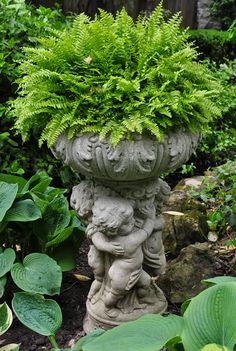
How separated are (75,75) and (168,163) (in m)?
0.62

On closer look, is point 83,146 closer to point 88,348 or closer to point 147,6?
point 88,348

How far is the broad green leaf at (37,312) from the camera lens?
104 inches

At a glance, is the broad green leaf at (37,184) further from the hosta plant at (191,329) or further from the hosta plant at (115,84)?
the hosta plant at (191,329)

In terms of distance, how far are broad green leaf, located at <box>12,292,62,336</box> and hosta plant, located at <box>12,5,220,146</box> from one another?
78cm

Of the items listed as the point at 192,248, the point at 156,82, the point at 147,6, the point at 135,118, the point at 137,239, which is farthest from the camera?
the point at 147,6

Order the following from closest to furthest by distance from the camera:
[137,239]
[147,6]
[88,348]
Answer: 1. [88,348]
2. [137,239]
3. [147,6]

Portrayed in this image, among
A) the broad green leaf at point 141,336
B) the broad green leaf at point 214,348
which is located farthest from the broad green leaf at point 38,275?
the broad green leaf at point 214,348

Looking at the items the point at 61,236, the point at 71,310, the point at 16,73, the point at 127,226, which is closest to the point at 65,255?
the point at 61,236

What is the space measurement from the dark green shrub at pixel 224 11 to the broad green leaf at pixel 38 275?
7.96 meters

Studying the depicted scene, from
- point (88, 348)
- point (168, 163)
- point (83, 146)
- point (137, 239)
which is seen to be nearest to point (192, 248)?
point (137, 239)

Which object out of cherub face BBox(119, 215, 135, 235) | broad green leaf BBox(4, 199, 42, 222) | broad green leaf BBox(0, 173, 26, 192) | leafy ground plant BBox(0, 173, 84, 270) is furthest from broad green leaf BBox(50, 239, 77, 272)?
cherub face BBox(119, 215, 135, 235)

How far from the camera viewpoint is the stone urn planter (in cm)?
262

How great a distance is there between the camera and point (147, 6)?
878 cm

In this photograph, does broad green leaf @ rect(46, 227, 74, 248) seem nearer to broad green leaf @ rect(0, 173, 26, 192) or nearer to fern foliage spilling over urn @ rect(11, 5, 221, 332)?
fern foliage spilling over urn @ rect(11, 5, 221, 332)
